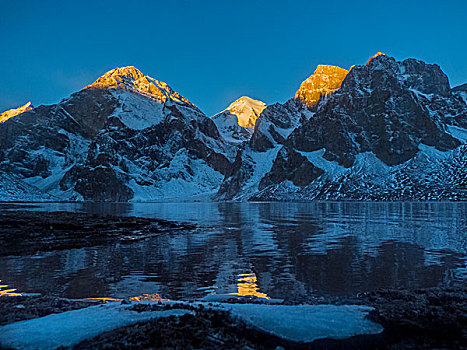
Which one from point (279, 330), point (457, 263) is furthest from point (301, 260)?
point (279, 330)

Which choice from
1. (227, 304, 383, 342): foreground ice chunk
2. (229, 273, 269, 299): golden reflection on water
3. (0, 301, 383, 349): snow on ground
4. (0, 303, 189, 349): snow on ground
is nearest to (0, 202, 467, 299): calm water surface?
(229, 273, 269, 299): golden reflection on water

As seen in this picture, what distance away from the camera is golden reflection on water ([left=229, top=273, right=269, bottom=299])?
43.1ft

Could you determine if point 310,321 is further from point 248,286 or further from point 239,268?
point 239,268

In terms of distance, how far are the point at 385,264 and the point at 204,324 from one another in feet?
47.1

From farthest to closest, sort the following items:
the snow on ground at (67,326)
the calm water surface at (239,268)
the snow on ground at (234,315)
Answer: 1. the calm water surface at (239,268)
2. the snow on ground at (234,315)
3. the snow on ground at (67,326)

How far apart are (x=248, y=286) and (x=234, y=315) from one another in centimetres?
627

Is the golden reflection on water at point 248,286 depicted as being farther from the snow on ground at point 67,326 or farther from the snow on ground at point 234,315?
the snow on ground at point 67,326

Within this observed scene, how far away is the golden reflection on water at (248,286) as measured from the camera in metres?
13.1

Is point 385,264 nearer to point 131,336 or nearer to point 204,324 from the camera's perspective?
point 204,324

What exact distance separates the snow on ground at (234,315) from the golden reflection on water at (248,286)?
3958 mm

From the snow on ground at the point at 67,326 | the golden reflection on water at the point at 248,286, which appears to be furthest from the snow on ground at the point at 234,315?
the golden reflection on water at the point at 248,286

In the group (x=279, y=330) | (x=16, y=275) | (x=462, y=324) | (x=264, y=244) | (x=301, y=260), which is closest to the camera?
(x=279, y=330)

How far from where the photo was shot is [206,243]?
28656 mm

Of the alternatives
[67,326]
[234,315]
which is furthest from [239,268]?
[67,326]
